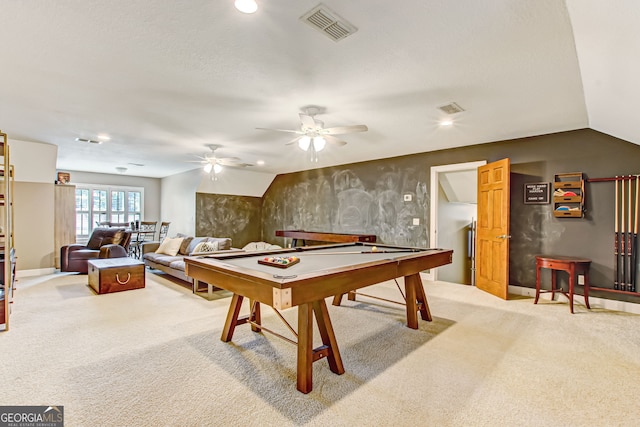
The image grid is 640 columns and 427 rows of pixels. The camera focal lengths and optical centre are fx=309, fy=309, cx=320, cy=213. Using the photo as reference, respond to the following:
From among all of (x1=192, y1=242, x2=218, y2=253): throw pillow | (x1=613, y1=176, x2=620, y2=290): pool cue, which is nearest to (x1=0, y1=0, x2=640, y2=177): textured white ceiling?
(x1=613, y1=176, x2=620, y2=290): pool cue

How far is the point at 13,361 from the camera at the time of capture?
245 cm

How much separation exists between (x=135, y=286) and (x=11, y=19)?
3762mm

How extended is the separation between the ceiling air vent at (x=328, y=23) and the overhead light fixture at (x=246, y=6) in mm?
297

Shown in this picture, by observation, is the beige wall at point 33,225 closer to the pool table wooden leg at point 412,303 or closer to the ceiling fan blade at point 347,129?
the ceiling fan blade at point 347,129

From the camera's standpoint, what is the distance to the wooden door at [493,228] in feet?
14.3

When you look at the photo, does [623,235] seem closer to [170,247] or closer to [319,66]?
[319,66]

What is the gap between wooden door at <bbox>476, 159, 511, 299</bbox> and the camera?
14.3 feet

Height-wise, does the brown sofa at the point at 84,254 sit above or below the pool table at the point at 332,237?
below

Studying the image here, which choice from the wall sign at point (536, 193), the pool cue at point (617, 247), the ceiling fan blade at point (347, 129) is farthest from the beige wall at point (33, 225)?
the pool cue at point (617, 247)

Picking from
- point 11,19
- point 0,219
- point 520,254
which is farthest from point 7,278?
point 520,254

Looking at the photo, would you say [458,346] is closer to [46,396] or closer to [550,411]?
[550,411]

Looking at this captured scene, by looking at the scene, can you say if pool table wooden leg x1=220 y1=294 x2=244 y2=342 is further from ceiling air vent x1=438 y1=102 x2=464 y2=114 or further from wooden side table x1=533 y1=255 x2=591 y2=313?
wooden side table x1=533 y1=255 x2=591 y2=313

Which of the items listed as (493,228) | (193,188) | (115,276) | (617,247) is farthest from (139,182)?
(617,247)

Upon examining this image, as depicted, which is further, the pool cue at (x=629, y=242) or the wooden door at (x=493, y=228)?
the wooden door at (x=493, y=228)
